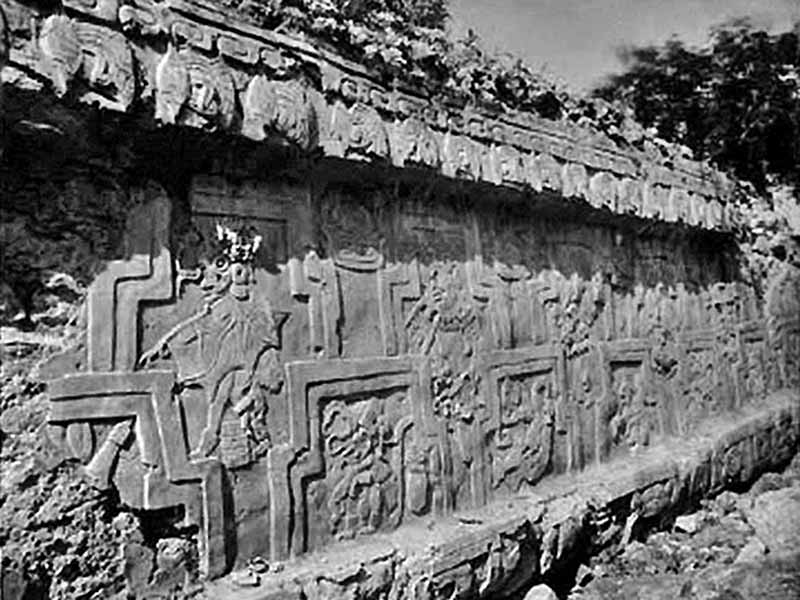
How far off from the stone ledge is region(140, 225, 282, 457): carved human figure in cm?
51

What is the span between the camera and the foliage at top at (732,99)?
24.1ft

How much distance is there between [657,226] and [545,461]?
2.00 m

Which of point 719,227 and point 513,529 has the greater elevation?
point 719,227

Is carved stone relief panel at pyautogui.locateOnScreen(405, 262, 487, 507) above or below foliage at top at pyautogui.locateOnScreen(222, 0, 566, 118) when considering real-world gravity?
below

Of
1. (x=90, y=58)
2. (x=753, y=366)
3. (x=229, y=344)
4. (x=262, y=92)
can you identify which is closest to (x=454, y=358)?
(x=229, y=344)

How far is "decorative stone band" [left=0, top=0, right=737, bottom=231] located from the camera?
2268 mm

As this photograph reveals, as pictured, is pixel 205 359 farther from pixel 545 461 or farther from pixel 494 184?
pixel 545 461

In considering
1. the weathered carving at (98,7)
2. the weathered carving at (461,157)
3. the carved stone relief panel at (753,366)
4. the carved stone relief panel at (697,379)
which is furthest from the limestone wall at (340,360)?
the carved stone relief panel at (753,366)

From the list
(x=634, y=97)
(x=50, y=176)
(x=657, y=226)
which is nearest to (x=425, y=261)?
(x=50, y=176)

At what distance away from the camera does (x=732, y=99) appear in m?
8.41

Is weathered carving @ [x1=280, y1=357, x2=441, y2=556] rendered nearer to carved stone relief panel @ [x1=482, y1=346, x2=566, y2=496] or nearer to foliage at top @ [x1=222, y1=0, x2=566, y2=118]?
carved stone relief panel @ [x1=482, y1=346, x2=566, y2=496]

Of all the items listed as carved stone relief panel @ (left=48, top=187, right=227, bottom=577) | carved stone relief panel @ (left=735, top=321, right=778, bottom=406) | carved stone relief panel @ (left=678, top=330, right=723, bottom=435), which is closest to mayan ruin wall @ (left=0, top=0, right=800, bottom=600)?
carved stone relief panel @ (left=48, top=187, right=227, bottom=577)

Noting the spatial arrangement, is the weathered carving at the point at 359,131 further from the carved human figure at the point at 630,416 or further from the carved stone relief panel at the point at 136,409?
the carved human figure at the point at 630,416

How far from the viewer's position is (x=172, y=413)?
103 inches
